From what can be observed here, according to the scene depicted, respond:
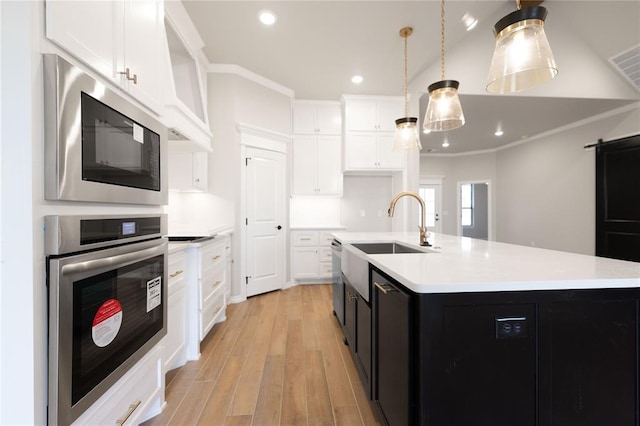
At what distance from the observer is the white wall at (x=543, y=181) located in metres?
4.60

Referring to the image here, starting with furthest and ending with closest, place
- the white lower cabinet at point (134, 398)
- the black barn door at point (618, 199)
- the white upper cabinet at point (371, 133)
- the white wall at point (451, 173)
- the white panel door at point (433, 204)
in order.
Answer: the white panel door at point (433, 204) → the white wall at point (451, 173) → the white upper cabinet at point (371, 133) → the black barn door at point (618, 199) → the white lower cabinet at point (134, 398)

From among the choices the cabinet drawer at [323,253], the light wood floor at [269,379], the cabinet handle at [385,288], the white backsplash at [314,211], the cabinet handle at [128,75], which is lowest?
the light wood floor at [269,379]

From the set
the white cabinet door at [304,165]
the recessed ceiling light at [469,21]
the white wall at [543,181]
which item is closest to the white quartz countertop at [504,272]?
the recessed ceiling light at [469,21]

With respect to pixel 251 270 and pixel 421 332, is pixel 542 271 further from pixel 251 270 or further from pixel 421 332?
pixel 251 270

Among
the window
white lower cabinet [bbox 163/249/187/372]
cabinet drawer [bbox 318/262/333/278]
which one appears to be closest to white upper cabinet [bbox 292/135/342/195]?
cabinet drawer [bbox 318/262/333/278]

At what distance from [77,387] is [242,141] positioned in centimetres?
303

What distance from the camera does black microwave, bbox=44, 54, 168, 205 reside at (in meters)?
0.81

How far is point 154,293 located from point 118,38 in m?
1.21

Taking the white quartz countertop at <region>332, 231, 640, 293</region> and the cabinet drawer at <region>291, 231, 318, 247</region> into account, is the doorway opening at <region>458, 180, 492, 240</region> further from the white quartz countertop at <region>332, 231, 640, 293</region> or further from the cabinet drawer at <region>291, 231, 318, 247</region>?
the white quartz countertop at <region>332, 231, 640, 293</region>

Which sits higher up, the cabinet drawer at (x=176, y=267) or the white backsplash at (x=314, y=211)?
the white backsplash at (x=314, y=211)

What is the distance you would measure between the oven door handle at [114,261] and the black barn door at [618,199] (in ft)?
19.7

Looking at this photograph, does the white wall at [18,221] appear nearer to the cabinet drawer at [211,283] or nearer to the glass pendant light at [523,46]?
the cabinet drawer at [211,283]

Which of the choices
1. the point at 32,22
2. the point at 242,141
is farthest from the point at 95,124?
the point at 242,141

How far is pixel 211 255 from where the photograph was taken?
7.84 ft
